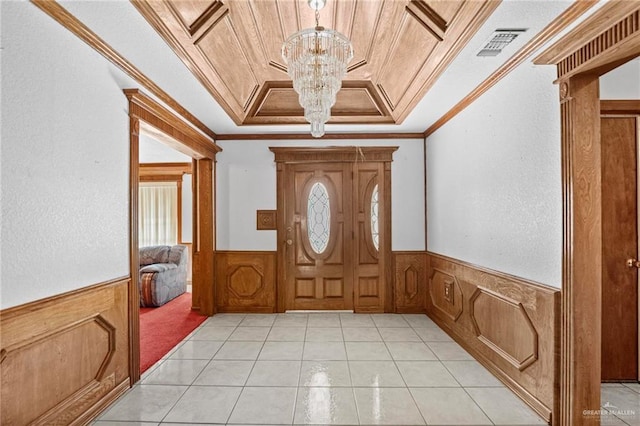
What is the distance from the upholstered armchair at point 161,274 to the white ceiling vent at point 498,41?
211 inches

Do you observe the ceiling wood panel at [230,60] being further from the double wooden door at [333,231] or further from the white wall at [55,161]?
the double wooden door at [333,231]

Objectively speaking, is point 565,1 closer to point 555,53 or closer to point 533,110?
point 555,53

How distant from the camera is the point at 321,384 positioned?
2732 mm

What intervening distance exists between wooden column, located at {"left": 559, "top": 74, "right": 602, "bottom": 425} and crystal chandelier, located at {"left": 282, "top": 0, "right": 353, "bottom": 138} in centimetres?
153

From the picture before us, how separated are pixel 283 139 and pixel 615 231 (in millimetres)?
3891

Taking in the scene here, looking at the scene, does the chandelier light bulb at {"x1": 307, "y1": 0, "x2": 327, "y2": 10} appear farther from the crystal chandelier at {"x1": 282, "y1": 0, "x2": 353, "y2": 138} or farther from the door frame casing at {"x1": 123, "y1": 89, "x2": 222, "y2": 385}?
the door frame casing at {"x1": 123, "y1": 89, "x2": 222, "y2": 385}

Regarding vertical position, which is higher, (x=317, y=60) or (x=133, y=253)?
(x=317, y=60)

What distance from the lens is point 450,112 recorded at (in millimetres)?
3797

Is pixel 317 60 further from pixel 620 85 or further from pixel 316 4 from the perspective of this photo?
pixel 620 85

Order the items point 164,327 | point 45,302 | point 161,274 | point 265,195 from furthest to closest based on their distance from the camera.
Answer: point 161,274
point 265,195
point 164,327
point 45,302

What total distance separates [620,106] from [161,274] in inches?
240

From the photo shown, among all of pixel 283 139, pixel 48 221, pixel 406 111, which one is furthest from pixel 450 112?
pixel 48 221

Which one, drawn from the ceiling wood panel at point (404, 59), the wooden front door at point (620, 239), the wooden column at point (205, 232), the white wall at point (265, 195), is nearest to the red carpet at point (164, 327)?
the wooden column at point (205, 232)

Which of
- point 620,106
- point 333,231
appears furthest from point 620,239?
point 333,231
